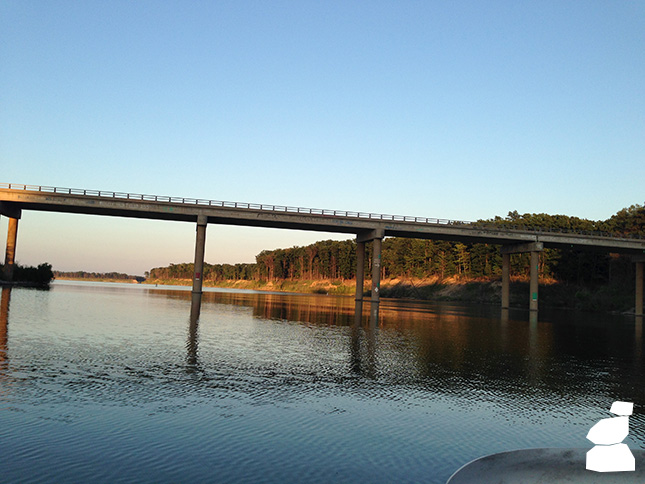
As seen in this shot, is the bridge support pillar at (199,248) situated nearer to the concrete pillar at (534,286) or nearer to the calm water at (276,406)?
the calm water at (276,406)

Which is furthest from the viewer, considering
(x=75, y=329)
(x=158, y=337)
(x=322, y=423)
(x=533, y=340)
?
(x=533, y=340)

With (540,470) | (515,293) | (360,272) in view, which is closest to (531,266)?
(360,272)

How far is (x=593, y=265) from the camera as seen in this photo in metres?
122

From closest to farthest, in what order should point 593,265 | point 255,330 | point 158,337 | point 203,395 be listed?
1. point 203,395
2. point 158,337
3. point 255,330
4. point 593,265

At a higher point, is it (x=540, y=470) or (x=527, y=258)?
(x=527, y=258)

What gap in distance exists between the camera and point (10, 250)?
264 ft

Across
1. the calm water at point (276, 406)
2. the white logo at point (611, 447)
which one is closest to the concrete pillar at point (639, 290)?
the calm water at point (276, 406)

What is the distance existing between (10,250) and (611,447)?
9147 centimetres

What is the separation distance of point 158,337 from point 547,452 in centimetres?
2251

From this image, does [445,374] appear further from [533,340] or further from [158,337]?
[533,340]

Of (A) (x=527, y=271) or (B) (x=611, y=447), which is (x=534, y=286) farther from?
(B) (x=611, y=447)

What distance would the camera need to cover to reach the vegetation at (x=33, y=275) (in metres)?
90.5

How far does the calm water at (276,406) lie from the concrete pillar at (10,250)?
61.2 metres

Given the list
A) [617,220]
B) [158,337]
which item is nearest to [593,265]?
[617,220]
